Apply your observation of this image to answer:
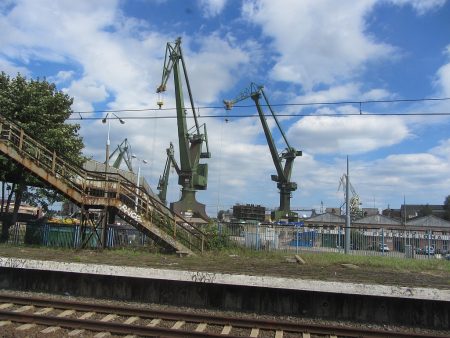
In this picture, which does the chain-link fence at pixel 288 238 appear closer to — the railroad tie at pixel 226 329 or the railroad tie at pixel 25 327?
the railroad tie at pixel 25 327

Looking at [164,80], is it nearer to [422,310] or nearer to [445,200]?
[422,310]

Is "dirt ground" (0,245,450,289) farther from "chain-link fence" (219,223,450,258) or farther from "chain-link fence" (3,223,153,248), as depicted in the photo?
"chain-link fence" (219,223,450,258)

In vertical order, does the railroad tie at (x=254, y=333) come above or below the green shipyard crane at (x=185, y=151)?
below

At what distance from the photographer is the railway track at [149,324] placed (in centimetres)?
952

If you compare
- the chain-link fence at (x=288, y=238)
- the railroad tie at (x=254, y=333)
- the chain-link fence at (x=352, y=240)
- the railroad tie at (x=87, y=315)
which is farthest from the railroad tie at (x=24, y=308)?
the chain-link fence at (x=352, y=240)

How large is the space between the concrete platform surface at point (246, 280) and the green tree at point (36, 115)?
36.6ft

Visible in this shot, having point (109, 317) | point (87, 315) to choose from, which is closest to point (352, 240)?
point (109, 317)

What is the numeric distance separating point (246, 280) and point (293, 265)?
562 cm

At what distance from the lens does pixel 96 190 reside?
20.0 m

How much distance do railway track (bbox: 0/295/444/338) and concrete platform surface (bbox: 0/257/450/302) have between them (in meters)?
1.25

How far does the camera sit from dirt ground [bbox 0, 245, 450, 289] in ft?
44.9

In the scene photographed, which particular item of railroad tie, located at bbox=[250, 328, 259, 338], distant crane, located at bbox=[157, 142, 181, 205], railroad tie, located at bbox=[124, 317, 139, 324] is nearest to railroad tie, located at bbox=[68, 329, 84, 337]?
railroad tie, located at bbox=[124, 317, 139, 324]

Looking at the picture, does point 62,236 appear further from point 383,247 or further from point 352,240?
point 383,247

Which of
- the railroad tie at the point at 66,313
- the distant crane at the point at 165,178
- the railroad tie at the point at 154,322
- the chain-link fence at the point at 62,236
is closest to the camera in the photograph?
the railroad tie at the point at 154,322
